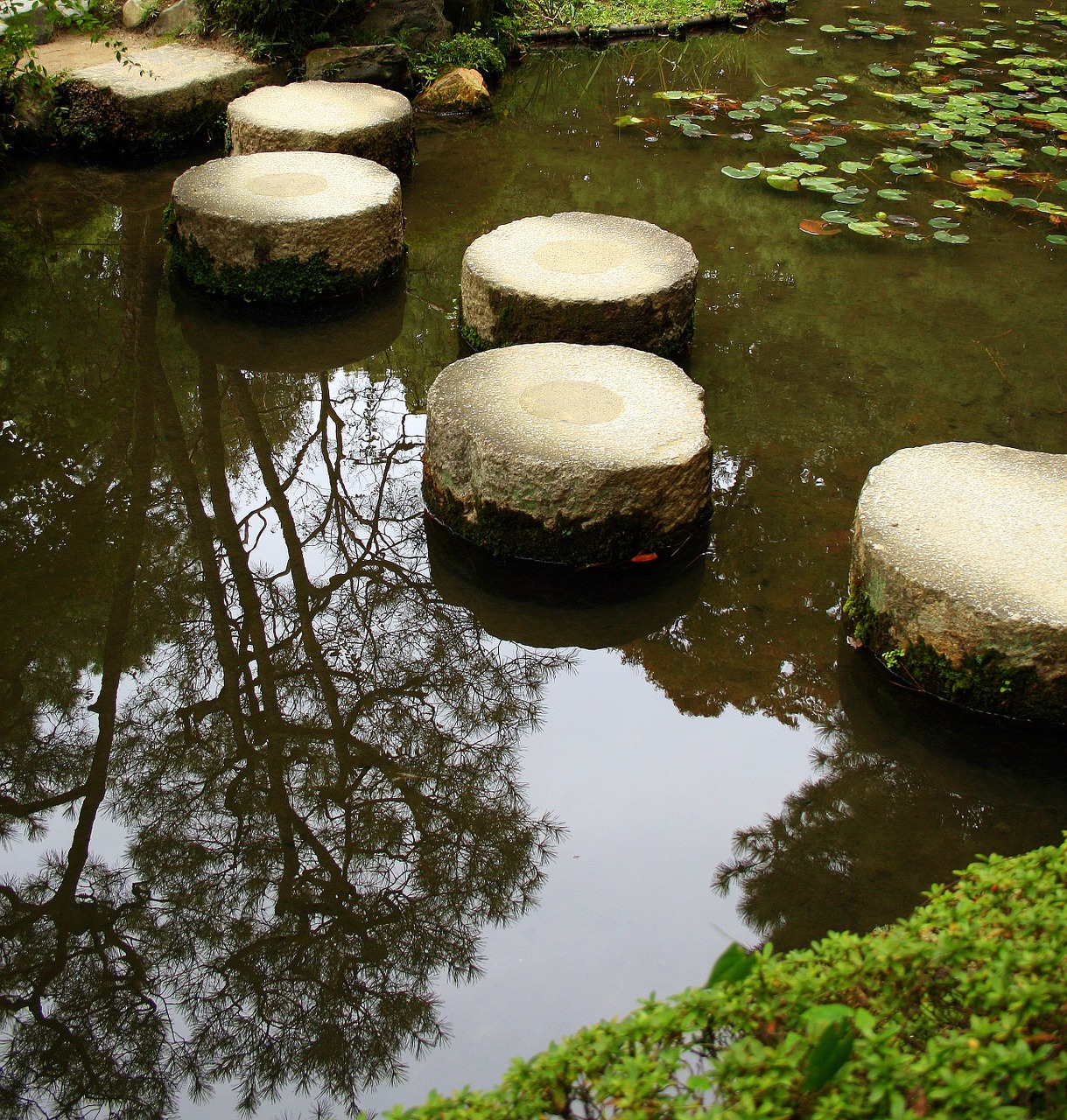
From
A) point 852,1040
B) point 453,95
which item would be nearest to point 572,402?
point 852,1040

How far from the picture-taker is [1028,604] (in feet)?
10.0

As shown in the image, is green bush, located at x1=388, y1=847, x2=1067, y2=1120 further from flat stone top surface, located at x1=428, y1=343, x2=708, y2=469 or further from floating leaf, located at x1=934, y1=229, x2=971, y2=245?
floating leaf, located at x1=934, y1=229, x2=971, y2=245

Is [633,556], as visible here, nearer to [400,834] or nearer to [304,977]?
[400,834]

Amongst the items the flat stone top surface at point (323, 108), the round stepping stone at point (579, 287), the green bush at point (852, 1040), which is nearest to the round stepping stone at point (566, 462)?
the round stepping stone at point (579, 287)

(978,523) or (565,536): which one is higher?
(978,523)

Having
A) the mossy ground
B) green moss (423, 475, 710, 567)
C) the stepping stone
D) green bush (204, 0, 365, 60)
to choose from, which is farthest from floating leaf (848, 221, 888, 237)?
the mossy ground

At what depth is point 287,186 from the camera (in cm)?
558

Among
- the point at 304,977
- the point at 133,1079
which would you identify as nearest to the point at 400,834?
the point at 304,977

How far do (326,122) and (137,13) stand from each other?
3095 mm

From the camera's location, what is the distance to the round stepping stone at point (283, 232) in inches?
204

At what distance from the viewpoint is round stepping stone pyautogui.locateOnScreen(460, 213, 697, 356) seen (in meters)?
4.71

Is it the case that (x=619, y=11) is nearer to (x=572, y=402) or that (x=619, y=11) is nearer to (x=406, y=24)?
(x=406, y=24)

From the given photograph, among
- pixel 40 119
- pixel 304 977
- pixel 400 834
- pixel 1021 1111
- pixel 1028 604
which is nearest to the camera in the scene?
pixel 1021 1111

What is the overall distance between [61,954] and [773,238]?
17.6ft
